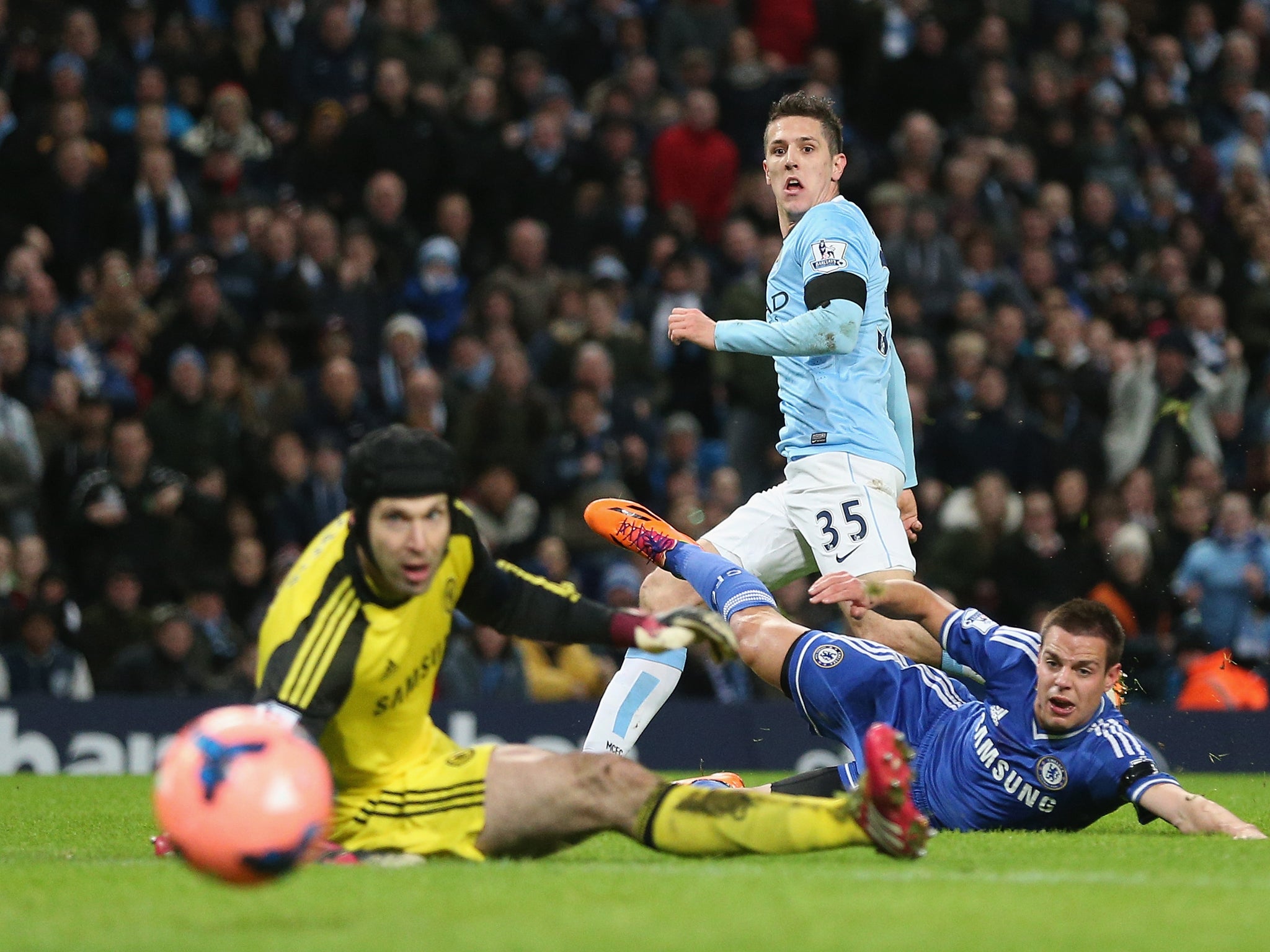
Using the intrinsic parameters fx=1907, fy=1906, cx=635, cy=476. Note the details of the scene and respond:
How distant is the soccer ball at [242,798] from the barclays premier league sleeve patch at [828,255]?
3.45 metres

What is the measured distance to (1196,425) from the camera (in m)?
14.8

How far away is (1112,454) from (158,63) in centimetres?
817

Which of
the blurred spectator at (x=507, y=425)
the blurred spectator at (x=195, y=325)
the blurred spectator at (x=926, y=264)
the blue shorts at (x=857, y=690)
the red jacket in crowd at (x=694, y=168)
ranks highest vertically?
the red jacket in crowd at (x=694, y=168)

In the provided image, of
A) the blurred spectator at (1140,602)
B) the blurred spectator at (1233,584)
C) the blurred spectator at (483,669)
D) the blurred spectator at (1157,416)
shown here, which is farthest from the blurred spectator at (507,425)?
the blurred spectator at (1233,584)

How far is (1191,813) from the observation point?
22.2 ft

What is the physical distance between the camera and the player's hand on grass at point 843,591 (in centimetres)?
709

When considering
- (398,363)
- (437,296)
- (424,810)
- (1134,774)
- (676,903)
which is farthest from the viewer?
(437,296)

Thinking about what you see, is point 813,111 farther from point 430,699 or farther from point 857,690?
point 430,699

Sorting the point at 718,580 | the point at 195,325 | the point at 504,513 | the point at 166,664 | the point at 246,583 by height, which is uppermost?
the point at 195,325

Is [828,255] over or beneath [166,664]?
over

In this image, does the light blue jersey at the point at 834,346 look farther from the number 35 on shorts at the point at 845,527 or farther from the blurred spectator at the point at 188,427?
the blurred spectator at the point at 188,427

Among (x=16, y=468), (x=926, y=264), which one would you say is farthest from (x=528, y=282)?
(x=16, y=468)

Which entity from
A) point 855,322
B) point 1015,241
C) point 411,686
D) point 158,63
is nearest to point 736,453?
point 1015,241

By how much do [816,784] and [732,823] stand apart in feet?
6.35
